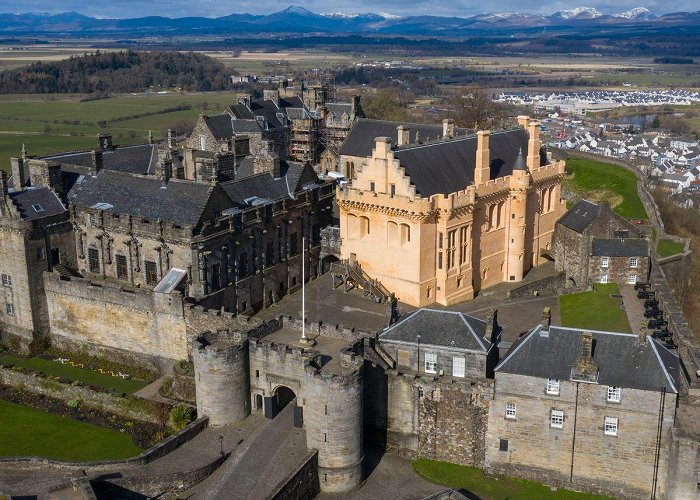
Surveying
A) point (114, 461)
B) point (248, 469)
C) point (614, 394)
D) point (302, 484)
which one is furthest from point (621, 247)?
point (114, 461)

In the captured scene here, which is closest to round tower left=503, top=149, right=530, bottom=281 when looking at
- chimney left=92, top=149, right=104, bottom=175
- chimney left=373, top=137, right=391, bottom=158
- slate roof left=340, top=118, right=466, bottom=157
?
chimney left=373, top=137, right=391, bottom=158

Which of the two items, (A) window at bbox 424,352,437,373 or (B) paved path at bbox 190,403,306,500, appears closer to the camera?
(B) paved path at bbox 190,403,306,500

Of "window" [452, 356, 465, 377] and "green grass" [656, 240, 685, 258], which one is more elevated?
"window" [452, 356, 465, 377]

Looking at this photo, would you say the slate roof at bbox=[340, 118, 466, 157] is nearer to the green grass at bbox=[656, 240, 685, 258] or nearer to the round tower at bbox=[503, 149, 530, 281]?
the round tower at bbox=[503, 149, 530, 281]

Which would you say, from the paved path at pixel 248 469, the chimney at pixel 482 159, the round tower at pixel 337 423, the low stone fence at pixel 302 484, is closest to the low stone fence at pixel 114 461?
the paved path at pixel 248 469

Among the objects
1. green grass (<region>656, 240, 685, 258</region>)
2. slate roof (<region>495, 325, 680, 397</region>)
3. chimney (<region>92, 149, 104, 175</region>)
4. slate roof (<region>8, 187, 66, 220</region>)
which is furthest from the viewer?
green grass (<region>656, 240, 685, 258</region>)

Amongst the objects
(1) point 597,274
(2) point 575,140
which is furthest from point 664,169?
(1) point 597,274

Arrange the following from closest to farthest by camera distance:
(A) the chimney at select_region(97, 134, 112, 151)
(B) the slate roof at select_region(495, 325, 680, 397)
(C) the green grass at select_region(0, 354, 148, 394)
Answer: (B) the slate roof at select_region(495, 325, 680, 397), (C) the green grass at select_region(0, 354, 148, 394), (A) the chimney at select_region(97, 134, 112, 151)
